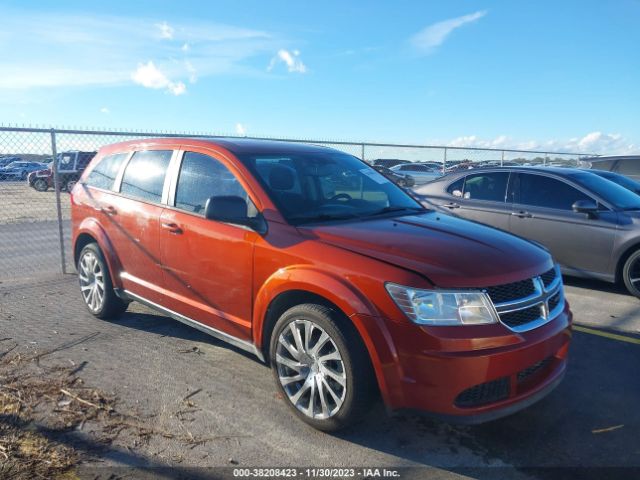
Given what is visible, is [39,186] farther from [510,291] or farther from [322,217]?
[510,291]

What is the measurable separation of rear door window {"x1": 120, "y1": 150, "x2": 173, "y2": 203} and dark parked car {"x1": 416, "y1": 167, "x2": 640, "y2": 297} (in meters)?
4.60

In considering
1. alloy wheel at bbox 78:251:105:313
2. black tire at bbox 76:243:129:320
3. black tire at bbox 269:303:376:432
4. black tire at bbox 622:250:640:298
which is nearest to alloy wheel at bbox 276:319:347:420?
black tire at bbox 269:303:376:432

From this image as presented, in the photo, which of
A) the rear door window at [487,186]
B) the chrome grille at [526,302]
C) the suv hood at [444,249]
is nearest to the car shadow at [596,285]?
the rear door window at [487,186]

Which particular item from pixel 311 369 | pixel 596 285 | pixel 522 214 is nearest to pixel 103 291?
pixel 311 369

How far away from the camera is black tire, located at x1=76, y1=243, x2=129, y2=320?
5160 mm

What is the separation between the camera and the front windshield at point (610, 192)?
6574mm

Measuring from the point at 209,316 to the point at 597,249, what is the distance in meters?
4.99

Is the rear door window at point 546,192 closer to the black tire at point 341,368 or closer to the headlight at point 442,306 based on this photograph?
the headlight at point 442,306

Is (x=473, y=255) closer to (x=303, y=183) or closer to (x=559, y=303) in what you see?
(x=559, y=303)

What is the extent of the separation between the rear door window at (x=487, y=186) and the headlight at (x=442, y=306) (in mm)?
4961

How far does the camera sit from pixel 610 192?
22.3 ft

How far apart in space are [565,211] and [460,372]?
16.0 feet

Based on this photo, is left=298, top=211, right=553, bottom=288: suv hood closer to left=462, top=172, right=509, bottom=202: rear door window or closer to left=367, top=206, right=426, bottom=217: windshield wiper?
left=367, top=206, right=426, bottom=217: windshield wiper

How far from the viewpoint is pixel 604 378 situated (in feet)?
13.3
